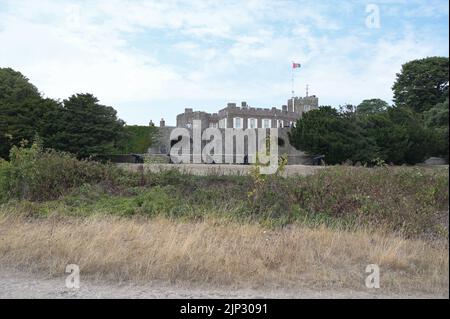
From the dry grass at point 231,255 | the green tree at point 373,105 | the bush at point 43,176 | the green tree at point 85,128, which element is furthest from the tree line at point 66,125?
the green tree at point 373,105

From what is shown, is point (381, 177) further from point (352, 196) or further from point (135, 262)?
point (135, 262)

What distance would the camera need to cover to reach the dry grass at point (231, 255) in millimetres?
5488

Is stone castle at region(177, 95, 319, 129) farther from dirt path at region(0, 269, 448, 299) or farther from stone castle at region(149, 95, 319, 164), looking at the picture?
dirt path at region(0, 269, 448, 299)

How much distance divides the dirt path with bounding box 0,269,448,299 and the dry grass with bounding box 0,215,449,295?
0.19 meters

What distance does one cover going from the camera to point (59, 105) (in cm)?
3309

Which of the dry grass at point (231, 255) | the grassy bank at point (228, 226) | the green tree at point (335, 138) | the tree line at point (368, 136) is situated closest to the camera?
the dry grass at point (231, 255)

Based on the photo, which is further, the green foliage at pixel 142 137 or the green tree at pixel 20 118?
the green foliage at pixel 142 137

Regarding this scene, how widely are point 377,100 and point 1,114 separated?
58.6 metres

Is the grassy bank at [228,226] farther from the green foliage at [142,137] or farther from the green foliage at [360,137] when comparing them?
the green foliage at [142,137]

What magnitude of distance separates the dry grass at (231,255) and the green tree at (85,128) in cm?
2291

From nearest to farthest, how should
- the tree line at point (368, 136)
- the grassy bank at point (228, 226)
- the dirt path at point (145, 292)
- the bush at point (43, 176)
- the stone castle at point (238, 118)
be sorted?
the dirt path at point (145, 292)
the grassy bank at point (228, 226)
the bush at point (43, 176)
the tree line at point (368, 136)
the stone castle at point (238, 118)

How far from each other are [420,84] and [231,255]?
51948 millimetres

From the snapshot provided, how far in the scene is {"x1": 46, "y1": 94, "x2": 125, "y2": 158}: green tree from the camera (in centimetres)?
2984
